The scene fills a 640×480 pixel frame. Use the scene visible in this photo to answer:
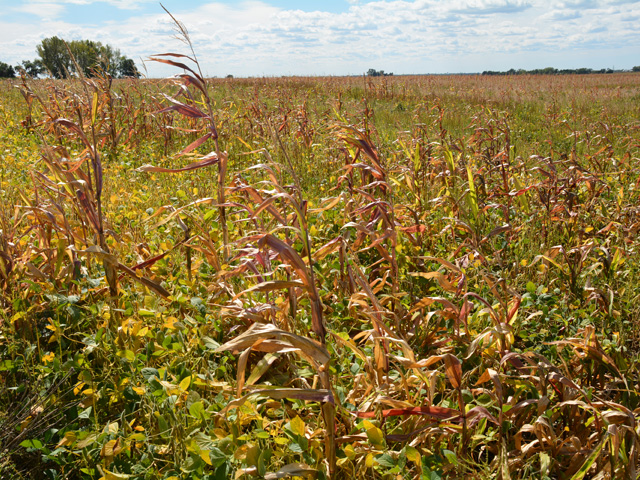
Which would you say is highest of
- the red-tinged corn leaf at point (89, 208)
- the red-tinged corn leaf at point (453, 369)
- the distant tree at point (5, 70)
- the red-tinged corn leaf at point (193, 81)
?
the distant tree at point (5, 70)

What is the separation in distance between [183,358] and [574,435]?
1.61 m

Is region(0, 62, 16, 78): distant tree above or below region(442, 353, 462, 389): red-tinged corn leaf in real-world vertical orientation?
above

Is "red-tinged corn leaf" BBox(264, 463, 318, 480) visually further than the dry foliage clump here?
No

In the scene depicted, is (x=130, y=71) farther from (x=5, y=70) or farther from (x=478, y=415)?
(x=5, y=70)

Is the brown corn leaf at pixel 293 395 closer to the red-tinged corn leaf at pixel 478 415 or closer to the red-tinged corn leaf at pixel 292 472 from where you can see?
the red-tinged corn leaf at pixel 292 472

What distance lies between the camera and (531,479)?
147 cm

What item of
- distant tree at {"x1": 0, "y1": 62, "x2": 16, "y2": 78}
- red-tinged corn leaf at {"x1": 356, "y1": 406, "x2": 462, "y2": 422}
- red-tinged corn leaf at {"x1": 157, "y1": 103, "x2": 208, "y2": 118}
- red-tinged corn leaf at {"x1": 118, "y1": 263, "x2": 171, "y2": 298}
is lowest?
red-tinged corn leaf at {"x1": 356, "y1": 406, "x2": 462, "y2": 422}

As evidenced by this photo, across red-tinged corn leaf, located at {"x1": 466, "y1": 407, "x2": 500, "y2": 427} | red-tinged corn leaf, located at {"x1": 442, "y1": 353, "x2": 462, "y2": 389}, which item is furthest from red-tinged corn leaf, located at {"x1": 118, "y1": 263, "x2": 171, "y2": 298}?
red-tinged corn leaf, located at {"x1": 466, "y1": 407, "x2": 500, "y2": 427}

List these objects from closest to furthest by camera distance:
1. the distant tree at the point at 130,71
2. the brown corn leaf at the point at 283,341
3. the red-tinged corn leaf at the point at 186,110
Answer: the brown corn leaf at the point at 283,341, the red-tinged corn leaf at the point at 186,110, the distant tree at the point at 130,71

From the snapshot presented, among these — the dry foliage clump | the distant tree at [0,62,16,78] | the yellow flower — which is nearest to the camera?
the dry foliage clump

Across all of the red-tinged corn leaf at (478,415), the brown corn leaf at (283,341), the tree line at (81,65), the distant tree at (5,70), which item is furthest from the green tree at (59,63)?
the distant tree at (5,70)

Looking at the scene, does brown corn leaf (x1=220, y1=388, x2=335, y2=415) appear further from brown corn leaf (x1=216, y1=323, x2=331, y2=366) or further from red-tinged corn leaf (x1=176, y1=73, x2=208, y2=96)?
red-tinged corn leaf (x1=176, y1=73, x2=208, y2=96)

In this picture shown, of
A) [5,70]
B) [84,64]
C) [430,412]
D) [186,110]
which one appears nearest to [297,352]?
[430,412]

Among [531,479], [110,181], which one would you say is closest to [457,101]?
[110,181]
